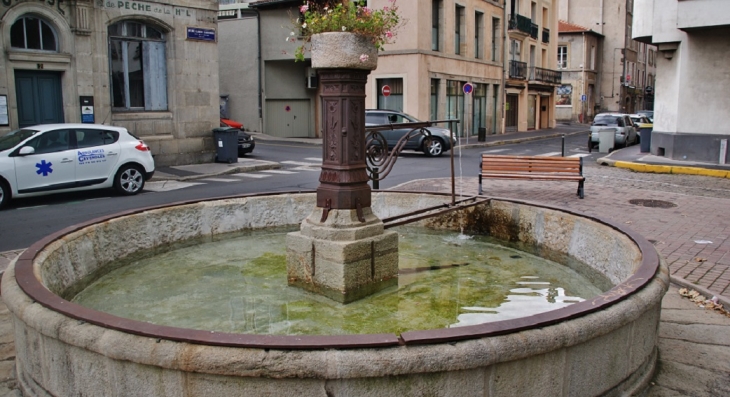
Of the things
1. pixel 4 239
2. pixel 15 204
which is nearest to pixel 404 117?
pixel 15 204

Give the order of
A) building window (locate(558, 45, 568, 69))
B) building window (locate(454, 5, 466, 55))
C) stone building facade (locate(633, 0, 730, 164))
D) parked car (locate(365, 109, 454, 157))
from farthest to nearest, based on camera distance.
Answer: building window (locate(558, 45, 568, 69)) < building window (locate(454, 5, 466, 55)) < parked car (locate(365, 109, 454, 157)) < stone building facade (locate(633, 0, 730, 164))

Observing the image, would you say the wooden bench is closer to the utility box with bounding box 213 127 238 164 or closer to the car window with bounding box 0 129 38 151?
the car window with bounding box 0 129 38 151

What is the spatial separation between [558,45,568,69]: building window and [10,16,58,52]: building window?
153 ft

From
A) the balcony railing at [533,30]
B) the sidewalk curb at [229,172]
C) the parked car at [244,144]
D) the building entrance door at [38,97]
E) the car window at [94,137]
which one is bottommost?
the sidewalk curb at [229,172]

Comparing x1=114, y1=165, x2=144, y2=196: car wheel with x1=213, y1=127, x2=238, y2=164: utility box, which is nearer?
x1=114, y1=165, x2=144, y2=196: car wheel

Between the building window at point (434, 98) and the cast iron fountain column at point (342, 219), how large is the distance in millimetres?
26180

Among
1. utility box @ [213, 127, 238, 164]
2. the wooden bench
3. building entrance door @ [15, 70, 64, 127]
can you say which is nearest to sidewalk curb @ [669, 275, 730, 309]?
the wooden bench

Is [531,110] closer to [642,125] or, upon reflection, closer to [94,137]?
[642,125]

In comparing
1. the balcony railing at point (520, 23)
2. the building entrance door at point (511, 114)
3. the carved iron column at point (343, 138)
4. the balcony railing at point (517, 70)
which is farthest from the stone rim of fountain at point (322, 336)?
the building entrance door at point (511, 114)

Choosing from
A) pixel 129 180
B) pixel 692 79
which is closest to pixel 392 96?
pixel 692 79

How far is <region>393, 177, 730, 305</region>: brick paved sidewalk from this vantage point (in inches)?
279

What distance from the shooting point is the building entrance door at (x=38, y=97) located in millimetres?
15133

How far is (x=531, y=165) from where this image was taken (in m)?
12.0

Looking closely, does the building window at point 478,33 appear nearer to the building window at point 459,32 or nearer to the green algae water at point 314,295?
the building window at point 459,32
